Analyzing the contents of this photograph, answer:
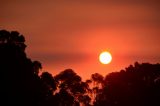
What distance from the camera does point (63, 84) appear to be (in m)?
86.1

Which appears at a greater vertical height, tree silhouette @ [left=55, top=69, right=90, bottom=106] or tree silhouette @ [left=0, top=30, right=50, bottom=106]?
tree silhouette @ [left=55, top=69, right=90, bottom=106]

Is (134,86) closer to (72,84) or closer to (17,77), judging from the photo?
(72,84)

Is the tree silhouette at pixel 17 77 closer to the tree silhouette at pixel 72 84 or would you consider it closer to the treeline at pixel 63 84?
the treeline at pixel 63 84

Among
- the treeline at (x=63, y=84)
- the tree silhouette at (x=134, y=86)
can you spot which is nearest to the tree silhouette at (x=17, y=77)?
the treeline at (x=63, y=84)

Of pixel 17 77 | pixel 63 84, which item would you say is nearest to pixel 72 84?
pixel 63 84

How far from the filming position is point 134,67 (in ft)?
281

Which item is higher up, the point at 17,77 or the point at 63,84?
the point at 63,84

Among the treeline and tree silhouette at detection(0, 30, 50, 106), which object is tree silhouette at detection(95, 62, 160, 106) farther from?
tree silhouette at detection(0, 30, 50, 106)

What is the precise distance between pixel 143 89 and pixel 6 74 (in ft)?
129

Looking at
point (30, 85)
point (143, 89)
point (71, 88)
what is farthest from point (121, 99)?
point (30, 85)

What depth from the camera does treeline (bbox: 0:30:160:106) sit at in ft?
158

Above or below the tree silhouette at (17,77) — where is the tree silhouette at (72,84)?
above

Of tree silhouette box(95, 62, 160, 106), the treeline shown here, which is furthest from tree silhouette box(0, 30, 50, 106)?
tree silhouette box(95, 62, 160, 106)

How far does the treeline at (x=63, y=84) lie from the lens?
48.2 metres
